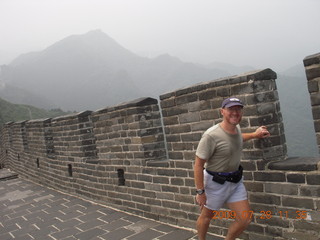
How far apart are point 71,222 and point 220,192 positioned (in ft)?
9.63

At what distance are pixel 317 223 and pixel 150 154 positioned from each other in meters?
2.43

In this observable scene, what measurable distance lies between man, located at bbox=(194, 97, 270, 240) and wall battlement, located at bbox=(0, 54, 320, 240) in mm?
327

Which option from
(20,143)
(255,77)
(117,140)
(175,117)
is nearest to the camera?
(255,77)

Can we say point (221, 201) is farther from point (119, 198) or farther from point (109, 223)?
point (119, 198)

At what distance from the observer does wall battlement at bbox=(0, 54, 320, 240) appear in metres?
2.99

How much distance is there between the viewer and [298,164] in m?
2.92

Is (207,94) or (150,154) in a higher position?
(207,94)

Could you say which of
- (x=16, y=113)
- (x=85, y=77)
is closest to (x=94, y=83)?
(x=85, y=77)

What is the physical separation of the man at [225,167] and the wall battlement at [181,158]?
0.33 metres

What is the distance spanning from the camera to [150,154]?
469cm

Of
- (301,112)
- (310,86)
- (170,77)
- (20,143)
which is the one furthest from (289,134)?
(170,77)

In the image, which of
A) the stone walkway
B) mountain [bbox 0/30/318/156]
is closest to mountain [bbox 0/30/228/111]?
mountain [bbox 0/30/318/156]
